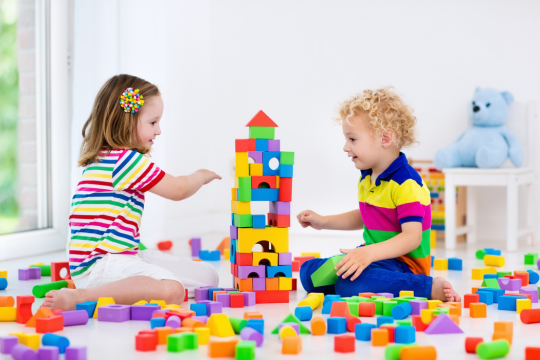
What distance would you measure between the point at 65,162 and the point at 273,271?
4.96ft

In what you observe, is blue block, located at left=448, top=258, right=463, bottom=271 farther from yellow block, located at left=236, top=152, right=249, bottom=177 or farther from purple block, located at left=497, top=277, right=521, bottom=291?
yellow block, located at left=236, top=152, right=249, bottom=177

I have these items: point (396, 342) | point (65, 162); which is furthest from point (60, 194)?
point (396, 342)

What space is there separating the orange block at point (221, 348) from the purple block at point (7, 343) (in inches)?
14.8

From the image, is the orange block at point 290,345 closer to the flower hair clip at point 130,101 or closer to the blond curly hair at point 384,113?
the blond curly hair at point 384,113

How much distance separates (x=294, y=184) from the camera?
3.48m

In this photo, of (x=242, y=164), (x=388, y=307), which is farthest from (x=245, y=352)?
(x=242, y=164)

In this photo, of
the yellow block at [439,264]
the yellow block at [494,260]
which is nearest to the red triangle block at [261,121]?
the yellow block at [439,264]

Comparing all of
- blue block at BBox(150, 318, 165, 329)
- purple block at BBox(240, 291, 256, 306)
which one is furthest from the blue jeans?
blue block at BBox(150, 318, 165, 329)

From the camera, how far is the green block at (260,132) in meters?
1.70

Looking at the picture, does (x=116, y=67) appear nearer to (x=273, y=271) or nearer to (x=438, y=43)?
(x=273, y=271)

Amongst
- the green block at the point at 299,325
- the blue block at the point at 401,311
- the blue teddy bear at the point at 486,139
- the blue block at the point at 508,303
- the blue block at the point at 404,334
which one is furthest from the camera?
the blue teddy bear at the point at 486,139

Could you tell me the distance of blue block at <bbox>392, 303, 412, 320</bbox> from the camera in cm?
141

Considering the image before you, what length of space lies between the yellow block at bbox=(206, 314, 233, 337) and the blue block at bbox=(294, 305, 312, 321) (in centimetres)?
21

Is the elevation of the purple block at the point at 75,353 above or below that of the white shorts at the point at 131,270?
below
